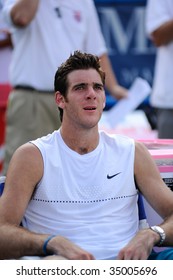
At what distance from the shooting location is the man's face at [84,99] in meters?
4.73

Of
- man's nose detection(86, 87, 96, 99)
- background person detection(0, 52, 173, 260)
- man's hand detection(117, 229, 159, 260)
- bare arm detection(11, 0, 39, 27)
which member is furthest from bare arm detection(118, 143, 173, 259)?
bare arm detection(11, 0, 39, 27)

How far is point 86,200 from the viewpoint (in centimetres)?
465

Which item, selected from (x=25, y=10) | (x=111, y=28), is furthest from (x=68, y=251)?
(x=111, y=28)

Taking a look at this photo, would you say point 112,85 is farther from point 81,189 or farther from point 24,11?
point 81,189

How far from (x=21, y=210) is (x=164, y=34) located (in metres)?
2.80

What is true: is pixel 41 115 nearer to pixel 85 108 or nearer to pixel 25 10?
pixel 25 10

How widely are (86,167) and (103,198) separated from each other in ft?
0.58

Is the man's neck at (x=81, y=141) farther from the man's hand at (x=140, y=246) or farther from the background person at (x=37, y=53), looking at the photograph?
the background person at (x=37, y=53)

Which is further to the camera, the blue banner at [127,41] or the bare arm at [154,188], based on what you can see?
the blue banner at [127,41]

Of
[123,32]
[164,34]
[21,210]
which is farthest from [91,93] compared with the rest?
[123,32]

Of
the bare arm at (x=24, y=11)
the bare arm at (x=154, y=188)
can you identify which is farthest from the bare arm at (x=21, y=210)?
the bare arm at (x=24, y=11)

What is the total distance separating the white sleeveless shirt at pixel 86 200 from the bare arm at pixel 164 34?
235 cm

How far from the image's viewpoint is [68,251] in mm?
4324

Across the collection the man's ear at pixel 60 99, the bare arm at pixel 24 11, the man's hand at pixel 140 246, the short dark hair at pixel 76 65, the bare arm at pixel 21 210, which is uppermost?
the bare arm at pixel 24 11
